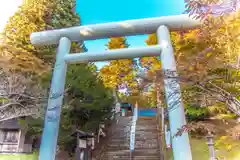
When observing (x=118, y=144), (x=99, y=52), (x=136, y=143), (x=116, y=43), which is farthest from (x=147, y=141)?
(x=116, y=43)

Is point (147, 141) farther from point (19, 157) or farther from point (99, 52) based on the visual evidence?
point (99, 52)

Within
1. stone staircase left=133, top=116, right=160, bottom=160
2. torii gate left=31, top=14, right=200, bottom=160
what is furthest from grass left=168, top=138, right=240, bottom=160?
torii gate left=31, top=14, right=200, bottom=160

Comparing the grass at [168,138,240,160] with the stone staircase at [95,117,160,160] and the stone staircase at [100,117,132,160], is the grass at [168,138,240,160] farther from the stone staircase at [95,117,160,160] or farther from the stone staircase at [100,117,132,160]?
the stone staircase at [100,117,132,160]

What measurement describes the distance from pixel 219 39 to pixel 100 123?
6187 millimetres

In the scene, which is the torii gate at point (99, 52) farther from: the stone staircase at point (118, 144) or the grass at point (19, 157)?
the stone staircase at point (118, 144)

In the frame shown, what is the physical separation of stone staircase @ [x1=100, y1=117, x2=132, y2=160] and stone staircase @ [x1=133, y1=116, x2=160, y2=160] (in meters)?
0.40

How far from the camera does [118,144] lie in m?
8.31

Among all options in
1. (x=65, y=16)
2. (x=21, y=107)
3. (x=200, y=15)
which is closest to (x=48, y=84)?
(x=21, y=107)

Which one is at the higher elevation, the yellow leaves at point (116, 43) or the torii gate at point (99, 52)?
the yellow leaves at point (116, 43)

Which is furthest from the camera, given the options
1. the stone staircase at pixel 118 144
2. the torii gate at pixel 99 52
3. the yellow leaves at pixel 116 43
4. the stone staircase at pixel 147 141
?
the yellow leaves at pixel 116 43

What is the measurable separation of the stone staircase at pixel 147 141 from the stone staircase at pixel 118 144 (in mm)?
401

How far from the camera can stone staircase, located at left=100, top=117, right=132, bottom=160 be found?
7582 mm

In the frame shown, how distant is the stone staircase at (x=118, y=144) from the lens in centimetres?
758

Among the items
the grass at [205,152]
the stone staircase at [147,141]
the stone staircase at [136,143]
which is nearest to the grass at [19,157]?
the stone staircase at [136,143]
